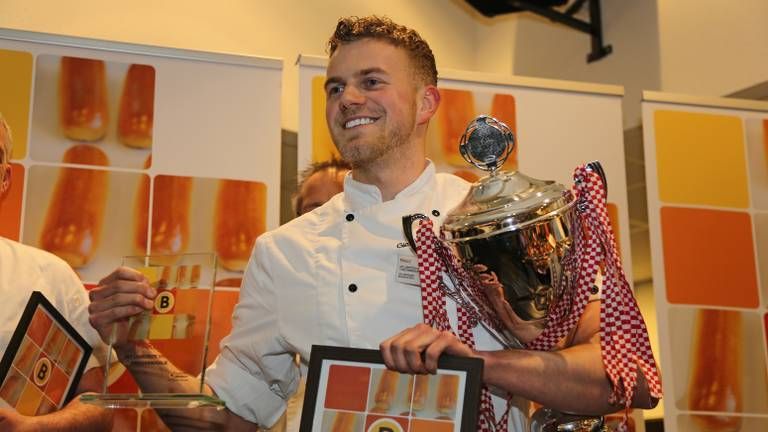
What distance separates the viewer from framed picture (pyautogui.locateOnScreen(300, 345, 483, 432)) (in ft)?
5.22

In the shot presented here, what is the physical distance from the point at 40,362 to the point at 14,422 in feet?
0.48

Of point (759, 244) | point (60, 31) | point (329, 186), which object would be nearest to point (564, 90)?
point (759, 244)

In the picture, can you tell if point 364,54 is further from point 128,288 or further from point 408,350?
point 408,350

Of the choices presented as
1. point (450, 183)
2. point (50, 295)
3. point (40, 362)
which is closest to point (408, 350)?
point (450, 183)

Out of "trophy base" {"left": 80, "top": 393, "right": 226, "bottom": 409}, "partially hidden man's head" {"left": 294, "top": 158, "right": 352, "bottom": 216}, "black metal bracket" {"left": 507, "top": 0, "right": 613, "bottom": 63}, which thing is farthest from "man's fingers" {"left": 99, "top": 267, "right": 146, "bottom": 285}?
"black metal bracket" {"left": 507, "top": 0, "right": 613, "bottom": 63}

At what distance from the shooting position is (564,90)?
3.95 metres

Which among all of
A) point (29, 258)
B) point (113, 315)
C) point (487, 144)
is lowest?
point (113, 315)

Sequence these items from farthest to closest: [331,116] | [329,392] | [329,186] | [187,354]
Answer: [329,186], [331,116], [187,354], [329,392]

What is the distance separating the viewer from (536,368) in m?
1.72

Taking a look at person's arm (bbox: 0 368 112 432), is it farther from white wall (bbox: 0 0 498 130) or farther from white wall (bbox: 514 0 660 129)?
white wall (bbox: 514 0 660 129)

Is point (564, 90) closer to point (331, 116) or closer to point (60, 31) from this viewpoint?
point (331, 116)

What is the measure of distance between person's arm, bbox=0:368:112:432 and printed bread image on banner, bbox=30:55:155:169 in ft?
3.69

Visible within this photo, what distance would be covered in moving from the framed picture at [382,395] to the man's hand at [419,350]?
2 centimetres

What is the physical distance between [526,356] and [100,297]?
34.6 inches
